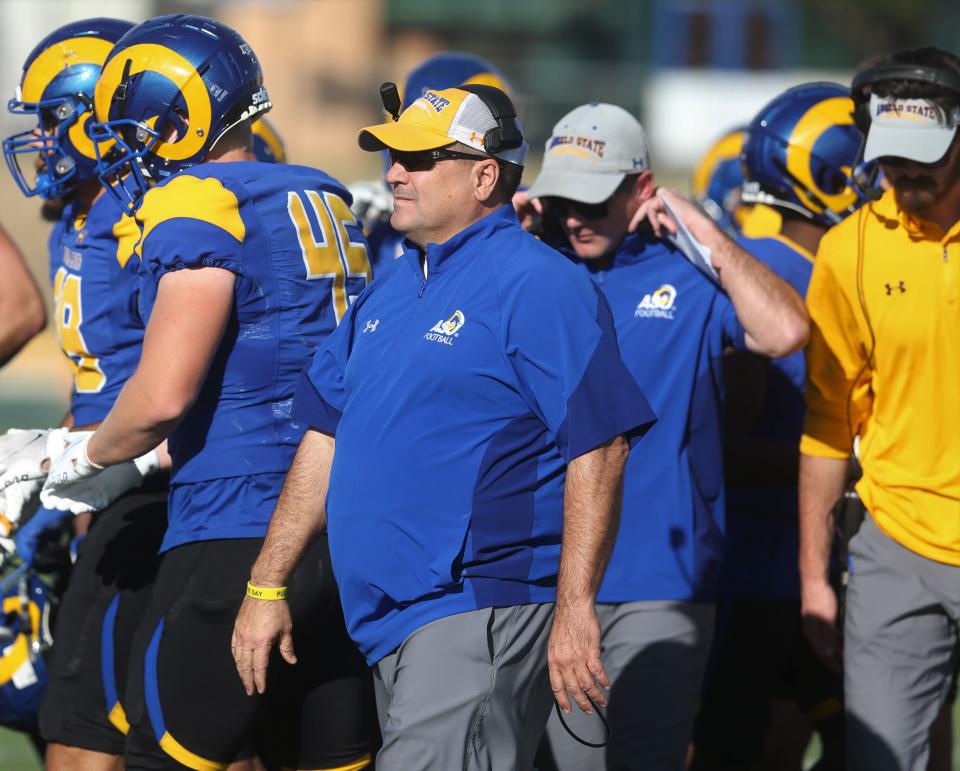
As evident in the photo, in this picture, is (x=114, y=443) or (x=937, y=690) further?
(x=937, y=690)

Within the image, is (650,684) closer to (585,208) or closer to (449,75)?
(585,208)

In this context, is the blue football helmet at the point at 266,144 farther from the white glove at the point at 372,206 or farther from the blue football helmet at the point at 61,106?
the blue football helmet at the point at 61,106

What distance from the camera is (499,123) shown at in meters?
3.98

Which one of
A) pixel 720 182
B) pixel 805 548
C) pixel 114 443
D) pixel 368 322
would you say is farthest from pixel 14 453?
pixel 720 182

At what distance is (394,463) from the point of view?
3.80 meters

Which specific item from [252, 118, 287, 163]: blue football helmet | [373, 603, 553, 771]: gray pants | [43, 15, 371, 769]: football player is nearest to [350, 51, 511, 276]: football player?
[252, 118, 287, 163]: blue football helmet

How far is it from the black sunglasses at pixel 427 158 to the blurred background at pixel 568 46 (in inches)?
1016

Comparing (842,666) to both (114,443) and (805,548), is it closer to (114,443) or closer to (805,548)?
(805,548)

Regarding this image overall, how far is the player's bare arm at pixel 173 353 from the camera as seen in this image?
395 cm

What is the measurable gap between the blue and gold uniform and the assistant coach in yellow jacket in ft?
4.92

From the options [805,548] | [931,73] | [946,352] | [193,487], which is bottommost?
[805,548]

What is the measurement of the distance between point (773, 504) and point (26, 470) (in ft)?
8.22

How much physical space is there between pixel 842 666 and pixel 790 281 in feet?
4.25

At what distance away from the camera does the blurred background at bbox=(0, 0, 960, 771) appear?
31.7 meters
